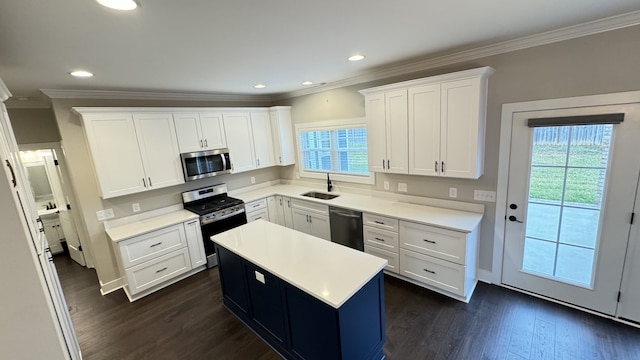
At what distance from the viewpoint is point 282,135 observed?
4902 millimetres

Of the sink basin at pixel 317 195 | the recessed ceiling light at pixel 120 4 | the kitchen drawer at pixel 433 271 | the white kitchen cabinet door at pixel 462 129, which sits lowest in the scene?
the kitchen drawer at pixel 433 271

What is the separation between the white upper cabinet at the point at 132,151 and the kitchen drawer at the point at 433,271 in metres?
3.33

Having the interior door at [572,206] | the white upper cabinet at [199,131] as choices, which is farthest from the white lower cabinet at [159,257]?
the interior door at [572,206]

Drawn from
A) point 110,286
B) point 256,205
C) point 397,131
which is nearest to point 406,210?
point 397,131

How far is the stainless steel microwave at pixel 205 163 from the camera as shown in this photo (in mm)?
3912

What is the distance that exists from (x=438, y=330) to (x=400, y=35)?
2.64 meters

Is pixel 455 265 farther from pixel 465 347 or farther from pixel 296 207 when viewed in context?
pixel 296 207

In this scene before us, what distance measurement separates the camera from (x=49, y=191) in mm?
4949

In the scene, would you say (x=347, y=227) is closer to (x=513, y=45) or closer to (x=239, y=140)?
(x=239, y=140)

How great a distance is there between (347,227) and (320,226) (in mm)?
542

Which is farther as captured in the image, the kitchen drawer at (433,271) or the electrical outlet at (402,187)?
the electrical outlet at (402,187)

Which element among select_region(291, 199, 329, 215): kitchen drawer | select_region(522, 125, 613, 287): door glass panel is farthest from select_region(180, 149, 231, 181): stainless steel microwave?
select_region(522, 125, 613, 287): door glass panel

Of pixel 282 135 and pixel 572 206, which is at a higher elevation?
pixel 282 135

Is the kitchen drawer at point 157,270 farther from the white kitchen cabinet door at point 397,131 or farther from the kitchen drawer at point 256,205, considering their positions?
the white kitchen cabinet door at point 397,131
